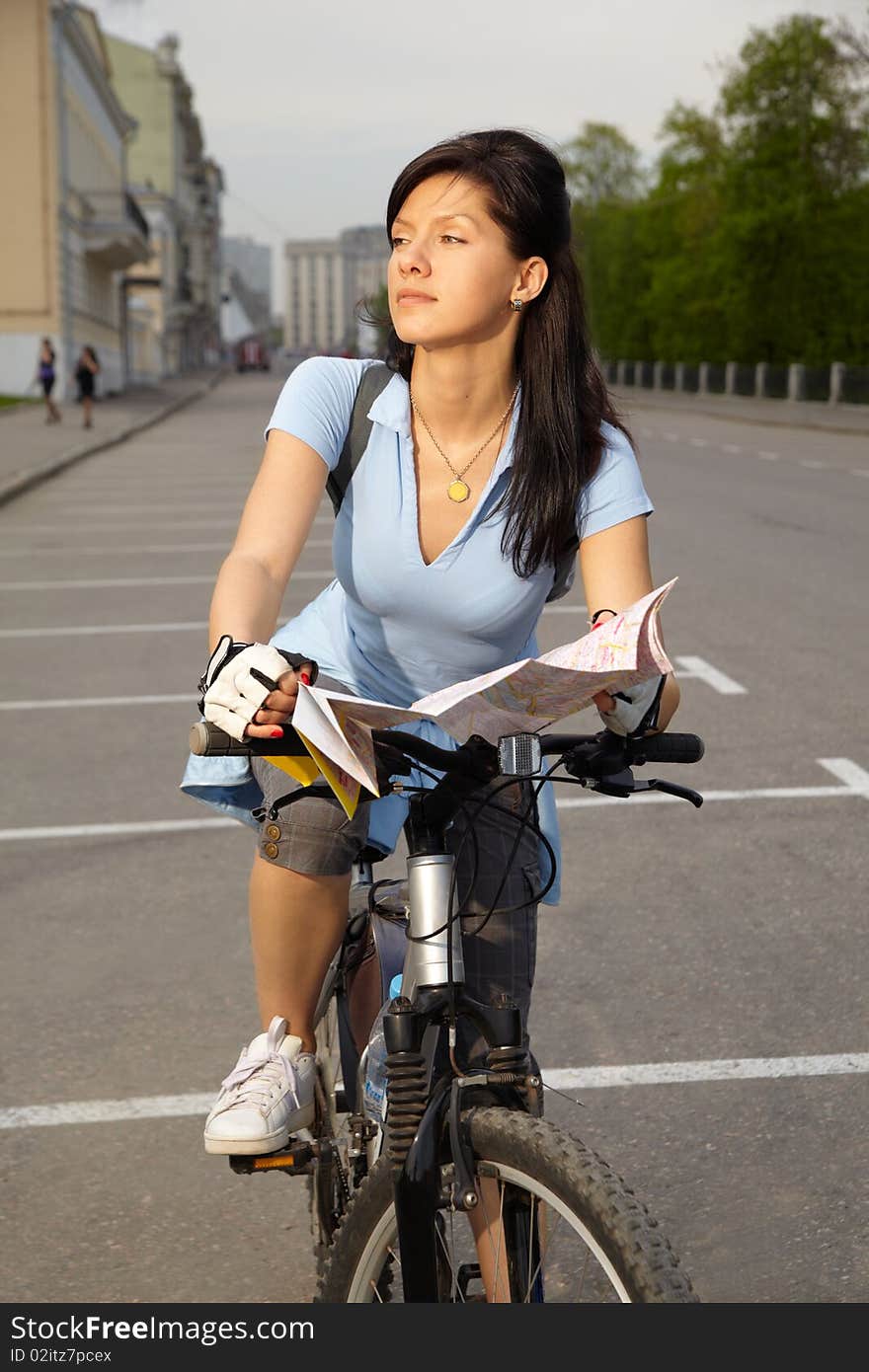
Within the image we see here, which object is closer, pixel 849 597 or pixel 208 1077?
pixel 208 1077

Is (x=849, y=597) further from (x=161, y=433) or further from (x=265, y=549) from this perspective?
(x=161, y=433)

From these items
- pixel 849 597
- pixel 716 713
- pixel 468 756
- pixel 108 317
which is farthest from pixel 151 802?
pixel 108 317

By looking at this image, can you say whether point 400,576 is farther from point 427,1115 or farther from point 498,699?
point 427,1115

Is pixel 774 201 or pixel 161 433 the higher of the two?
pixel 774 201

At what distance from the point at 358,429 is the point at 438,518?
19cm

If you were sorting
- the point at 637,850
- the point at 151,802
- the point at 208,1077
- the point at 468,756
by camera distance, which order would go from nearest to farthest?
1. the point at 468,756
2. the point at 208,1077
3. the point at 637,850
4. the point at 151,802

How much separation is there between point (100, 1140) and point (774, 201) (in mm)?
62896

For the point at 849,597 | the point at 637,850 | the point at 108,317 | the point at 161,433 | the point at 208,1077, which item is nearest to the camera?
the point at 208,1077

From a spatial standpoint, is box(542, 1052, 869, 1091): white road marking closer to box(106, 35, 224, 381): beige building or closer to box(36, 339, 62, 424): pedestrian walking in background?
box(36, 339, 62, 424): pedestrian walking in background

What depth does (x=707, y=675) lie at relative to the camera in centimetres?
908

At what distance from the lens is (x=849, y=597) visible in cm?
1180

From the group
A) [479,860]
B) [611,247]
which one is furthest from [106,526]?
[611,247]

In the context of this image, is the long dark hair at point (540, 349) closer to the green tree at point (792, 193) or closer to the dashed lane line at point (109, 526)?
the dashed lane line at point (109, 526)

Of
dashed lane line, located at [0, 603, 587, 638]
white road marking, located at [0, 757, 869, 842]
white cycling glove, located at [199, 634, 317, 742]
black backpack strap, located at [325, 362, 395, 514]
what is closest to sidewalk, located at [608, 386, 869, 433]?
dashed lane line, located at [0, 603, 587, 638]
